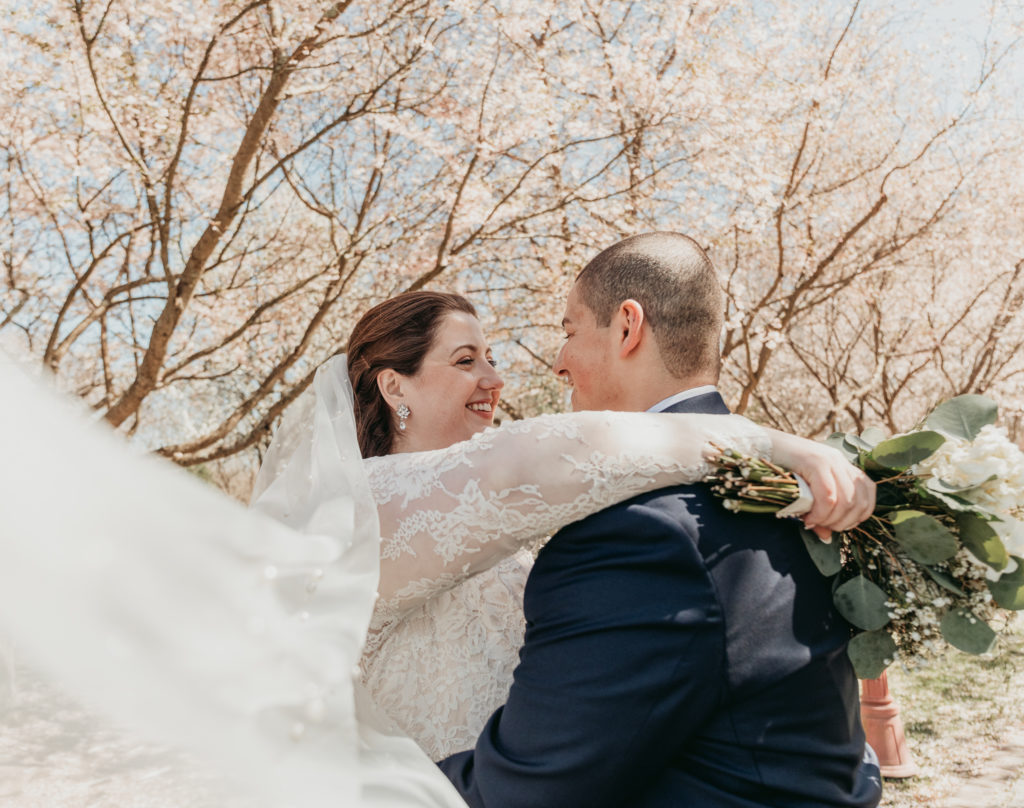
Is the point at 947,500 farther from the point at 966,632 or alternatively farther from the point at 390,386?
the point at 390,386

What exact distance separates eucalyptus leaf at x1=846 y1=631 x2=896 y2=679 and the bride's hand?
240 mm

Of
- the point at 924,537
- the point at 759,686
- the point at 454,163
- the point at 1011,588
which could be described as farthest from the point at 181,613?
the point at 454,163

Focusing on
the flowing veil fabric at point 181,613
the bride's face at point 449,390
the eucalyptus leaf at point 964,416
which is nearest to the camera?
the flowing veil fabric at point 181,613

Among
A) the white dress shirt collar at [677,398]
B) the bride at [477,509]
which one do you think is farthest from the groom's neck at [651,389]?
the bride at [477,509]

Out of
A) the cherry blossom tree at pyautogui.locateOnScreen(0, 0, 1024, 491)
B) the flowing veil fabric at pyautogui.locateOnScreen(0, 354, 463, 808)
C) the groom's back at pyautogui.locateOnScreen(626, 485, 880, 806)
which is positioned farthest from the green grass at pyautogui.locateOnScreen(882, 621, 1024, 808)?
the flowing veil fabric at pyautogui.locateOnScreen(0, 354, 463, 808)

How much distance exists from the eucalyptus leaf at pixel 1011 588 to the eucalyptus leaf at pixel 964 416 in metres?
0.29

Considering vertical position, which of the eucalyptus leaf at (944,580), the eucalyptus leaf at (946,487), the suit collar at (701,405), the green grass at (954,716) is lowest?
the green grass at (954,716)

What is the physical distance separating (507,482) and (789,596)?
2.00 ft

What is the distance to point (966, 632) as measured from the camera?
1.83 m

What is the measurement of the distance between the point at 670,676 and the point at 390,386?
176 cm

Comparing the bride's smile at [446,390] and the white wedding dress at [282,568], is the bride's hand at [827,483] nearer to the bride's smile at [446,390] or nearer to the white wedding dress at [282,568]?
the white wedding dress at [282,568]

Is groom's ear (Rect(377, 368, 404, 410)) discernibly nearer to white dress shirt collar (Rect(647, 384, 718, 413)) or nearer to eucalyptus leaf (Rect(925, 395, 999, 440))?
white dress shirt collar (Rect(647, 384, 718, 413))

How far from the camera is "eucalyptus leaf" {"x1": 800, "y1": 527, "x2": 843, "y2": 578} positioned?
5.76ft

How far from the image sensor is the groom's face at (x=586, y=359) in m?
2.18
